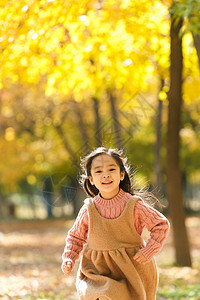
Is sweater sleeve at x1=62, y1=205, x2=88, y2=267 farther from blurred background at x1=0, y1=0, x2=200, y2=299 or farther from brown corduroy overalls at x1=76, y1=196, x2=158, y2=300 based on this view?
blurred background at x1=0, y1=0, x2=200, y2=299

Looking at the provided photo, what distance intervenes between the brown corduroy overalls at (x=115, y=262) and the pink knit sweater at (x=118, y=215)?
6cm

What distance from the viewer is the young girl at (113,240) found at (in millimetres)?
3928

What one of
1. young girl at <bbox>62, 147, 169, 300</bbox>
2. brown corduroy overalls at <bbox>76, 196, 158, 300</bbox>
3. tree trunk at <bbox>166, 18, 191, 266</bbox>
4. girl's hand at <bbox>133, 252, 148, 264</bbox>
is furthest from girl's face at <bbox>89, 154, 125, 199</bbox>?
tree trunk at <bbox>166, 18, 191, 266</bbox>

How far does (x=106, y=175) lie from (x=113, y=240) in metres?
0.50

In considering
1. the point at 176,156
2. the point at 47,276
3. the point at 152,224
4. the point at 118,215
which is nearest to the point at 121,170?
the point at 118,215

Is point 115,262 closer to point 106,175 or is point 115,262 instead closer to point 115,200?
point 115,200

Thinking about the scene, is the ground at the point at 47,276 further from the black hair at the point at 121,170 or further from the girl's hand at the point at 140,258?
the girl's hand at the point at 140,258

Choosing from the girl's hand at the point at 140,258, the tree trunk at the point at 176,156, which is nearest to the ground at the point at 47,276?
the tree trunk at the point at 176,156

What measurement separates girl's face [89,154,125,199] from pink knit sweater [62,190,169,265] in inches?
2.4

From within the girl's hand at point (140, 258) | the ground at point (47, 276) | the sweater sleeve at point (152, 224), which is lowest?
the ground at point (47, 276)

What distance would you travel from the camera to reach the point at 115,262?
3965 mm

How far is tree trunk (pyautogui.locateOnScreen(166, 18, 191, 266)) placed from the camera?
834cm

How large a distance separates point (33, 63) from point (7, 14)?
2684 mm

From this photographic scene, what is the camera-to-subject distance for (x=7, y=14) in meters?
6.32
